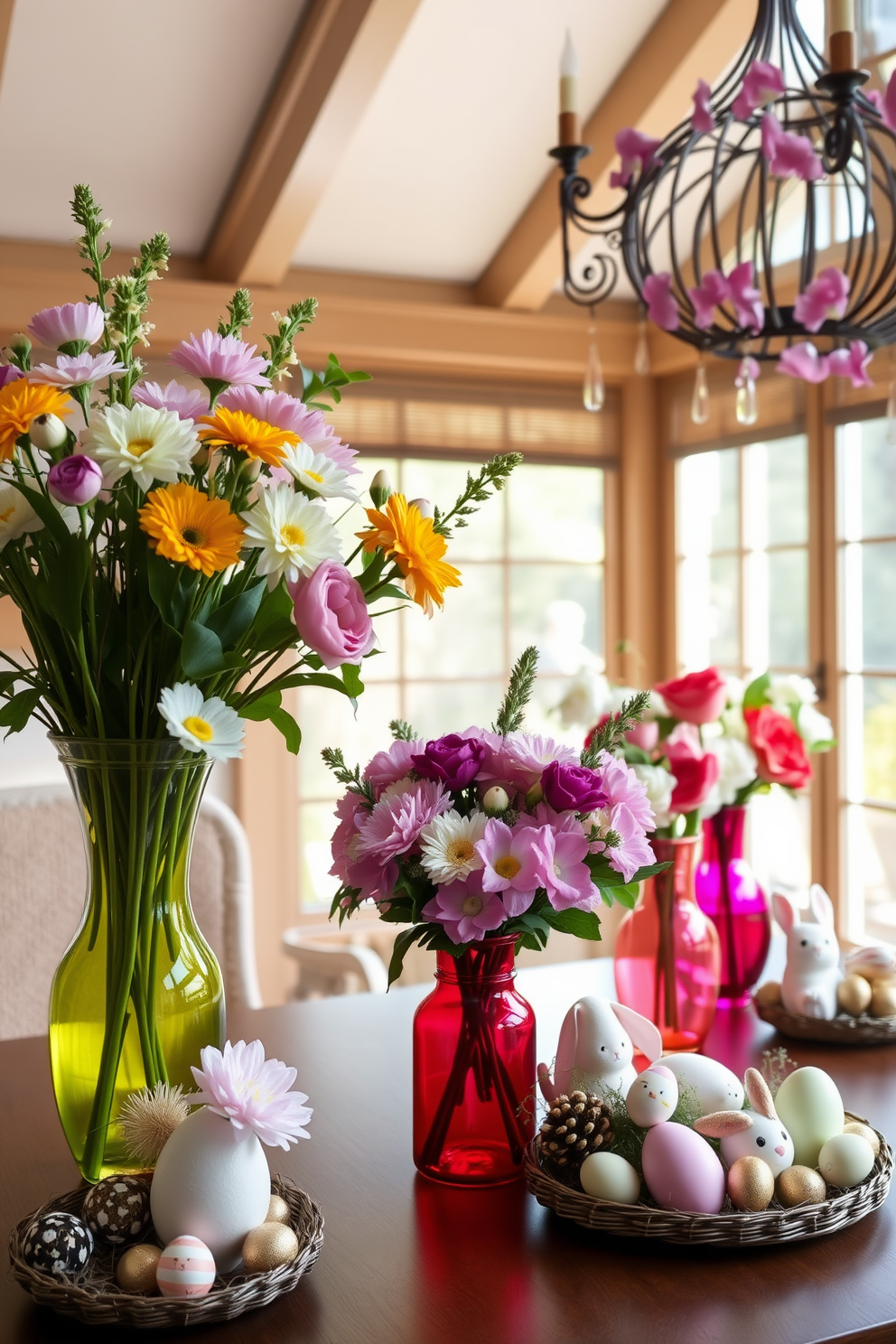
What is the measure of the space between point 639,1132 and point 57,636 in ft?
1.78

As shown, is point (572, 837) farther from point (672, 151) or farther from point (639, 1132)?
point (672, 151)

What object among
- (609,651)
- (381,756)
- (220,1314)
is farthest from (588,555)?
(220,1314)

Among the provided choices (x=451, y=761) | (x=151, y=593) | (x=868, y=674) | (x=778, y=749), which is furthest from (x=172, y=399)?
(x=868, y=674)

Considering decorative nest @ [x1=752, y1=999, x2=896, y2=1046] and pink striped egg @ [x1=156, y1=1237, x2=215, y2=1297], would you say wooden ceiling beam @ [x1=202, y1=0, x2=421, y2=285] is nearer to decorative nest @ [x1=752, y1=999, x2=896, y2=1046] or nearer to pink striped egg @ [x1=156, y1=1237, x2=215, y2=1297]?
decorative nest @ [x1=752, y1=999, x2=896, y2=1046]

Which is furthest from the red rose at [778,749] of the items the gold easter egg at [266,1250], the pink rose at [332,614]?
the gold easter egg at [266,1250]

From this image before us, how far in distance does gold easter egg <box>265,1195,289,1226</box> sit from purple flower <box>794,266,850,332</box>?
924mm

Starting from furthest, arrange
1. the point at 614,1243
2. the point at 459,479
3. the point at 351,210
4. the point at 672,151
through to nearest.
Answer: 1. the point at 459,479
2. the point at 351,210
3. the point at 672,151
4. the point at 614,1243

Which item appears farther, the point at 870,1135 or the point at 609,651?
the point at 609,651

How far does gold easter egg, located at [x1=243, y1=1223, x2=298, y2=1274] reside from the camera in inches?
31.1

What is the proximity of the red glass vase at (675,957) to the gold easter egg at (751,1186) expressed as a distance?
41 cm

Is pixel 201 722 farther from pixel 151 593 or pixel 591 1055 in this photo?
pixel 591 1055

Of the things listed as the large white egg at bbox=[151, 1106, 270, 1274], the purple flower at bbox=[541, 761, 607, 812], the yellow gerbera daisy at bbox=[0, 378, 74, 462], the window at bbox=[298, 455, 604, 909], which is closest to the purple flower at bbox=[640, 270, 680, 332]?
the purple flower at bbox=[541, 761, 607, 812]

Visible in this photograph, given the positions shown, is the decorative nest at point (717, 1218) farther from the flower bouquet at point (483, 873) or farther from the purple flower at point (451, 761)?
the purple flower at point (451, 761)

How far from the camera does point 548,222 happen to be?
3488 millimetres
